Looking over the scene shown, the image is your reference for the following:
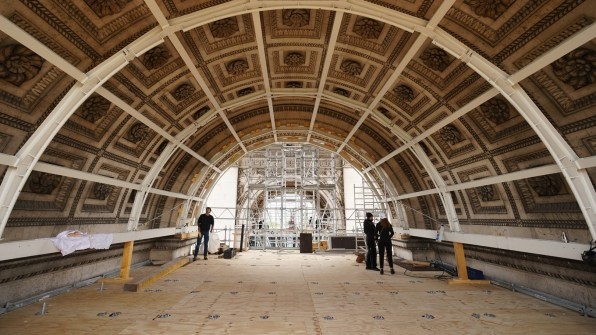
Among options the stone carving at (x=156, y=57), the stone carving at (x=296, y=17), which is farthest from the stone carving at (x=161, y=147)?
the stone carving at (x=296, y=17)

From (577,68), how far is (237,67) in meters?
6.94

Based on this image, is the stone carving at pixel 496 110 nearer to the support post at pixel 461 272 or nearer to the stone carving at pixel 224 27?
the support post at pixel 461 272

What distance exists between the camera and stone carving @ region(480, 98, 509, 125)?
604cm

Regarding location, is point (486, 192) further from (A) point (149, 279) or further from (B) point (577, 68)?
(A) point (149, 279)

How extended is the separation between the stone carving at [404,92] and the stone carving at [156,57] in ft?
19.6

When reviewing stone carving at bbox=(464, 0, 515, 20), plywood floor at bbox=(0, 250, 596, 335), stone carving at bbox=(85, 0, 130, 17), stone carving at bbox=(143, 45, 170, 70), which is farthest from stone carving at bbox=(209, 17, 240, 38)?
plywood floor at bbox=(0, 250, 596, 335)

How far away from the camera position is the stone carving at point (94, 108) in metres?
6.15

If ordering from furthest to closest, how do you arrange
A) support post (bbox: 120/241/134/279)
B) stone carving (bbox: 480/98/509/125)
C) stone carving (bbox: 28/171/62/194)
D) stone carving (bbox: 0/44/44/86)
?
support post (bbox: 120/241/134/279) < stone carving (bbox: 480/98/509/125) < stone carving (bbox: 28/171/62/194) < stone carving (bbox: 0/44/44/86)

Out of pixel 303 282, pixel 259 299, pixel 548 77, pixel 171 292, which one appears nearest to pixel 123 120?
pixel 171 292

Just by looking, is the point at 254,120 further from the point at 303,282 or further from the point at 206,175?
the point at 303,282

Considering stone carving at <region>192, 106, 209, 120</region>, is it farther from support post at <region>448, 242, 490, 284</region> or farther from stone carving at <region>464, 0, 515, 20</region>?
support post at <region>448, 242, 490, 284</region>

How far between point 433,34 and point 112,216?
10109 mm

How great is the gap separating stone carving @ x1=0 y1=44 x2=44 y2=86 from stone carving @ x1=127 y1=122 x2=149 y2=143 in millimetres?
3148

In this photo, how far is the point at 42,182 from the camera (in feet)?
20.0
